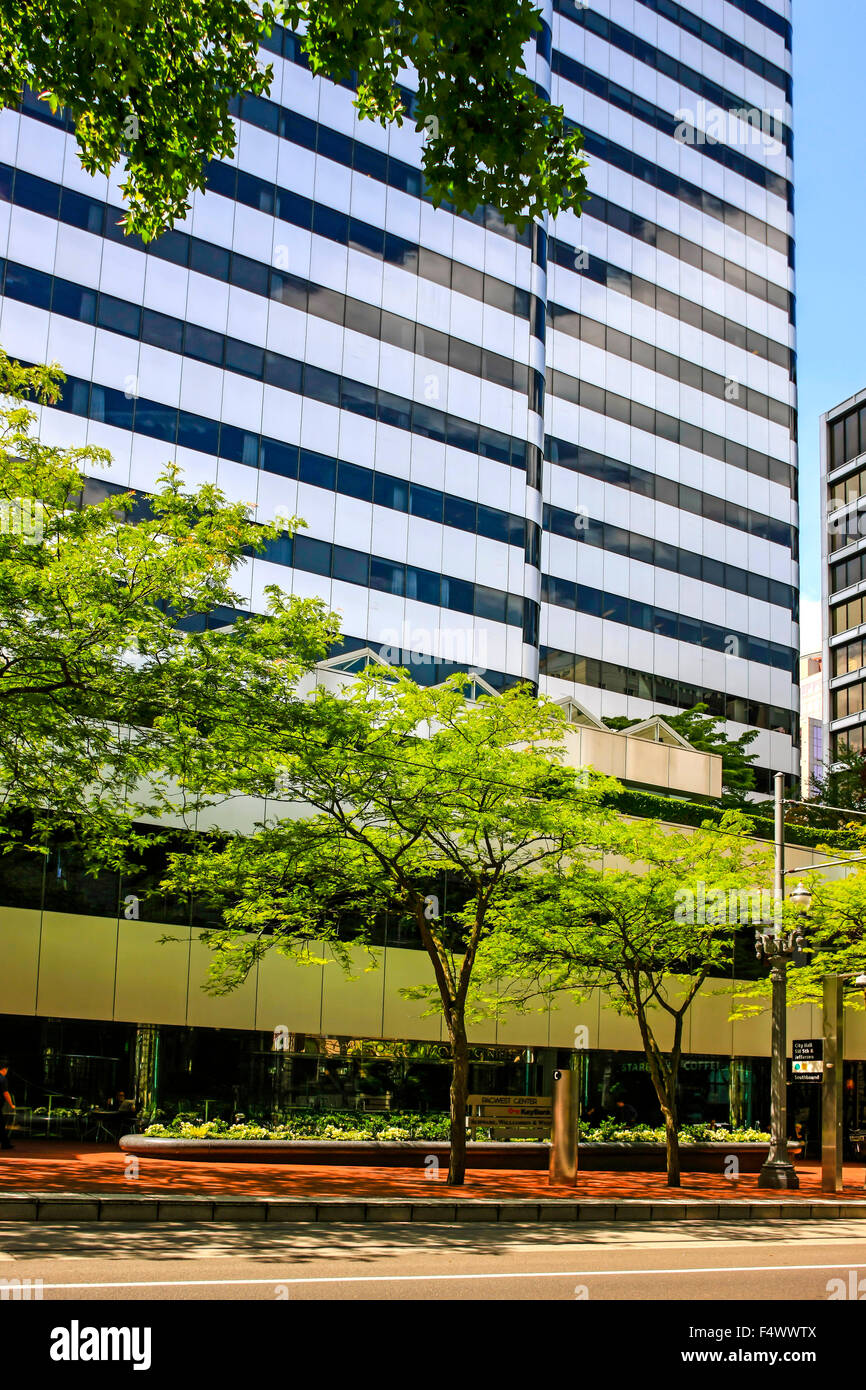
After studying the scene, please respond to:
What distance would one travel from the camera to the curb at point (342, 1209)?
48.3ft

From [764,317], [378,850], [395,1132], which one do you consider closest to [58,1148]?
[395,1132]

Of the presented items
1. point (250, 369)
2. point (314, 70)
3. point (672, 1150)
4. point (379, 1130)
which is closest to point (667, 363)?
point (250, 369)

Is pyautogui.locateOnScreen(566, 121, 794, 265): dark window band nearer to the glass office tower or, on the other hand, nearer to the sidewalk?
the glass office tower

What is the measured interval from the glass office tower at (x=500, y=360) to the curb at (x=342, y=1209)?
21066 millimetres

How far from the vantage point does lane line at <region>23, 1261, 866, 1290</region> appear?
10.1 metres

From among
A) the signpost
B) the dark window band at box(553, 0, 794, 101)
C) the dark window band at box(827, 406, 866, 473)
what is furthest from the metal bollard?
the dark window band at box(827, 406, 866, 473)

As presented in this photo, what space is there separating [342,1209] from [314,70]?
44.5ft

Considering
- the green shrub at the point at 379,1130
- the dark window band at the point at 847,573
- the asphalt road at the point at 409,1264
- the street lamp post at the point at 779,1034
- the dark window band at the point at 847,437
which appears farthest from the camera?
the dark window band at the point at 847,437

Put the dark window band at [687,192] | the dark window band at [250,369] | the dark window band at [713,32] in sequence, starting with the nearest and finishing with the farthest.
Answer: the dark window band at [250,369] → the dark window band at [687,192] → the dark window band at [713,32]

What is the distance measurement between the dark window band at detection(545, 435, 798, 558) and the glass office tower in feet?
0.42

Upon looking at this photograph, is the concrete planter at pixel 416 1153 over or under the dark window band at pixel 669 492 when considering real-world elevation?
under

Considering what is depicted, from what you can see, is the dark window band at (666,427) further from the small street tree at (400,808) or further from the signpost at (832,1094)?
the small street tree at (400,808)

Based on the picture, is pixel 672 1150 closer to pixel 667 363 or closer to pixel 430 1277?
pixel 430 1277

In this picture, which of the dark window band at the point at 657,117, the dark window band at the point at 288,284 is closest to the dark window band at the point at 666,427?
the dark window band at the point at 288,284
